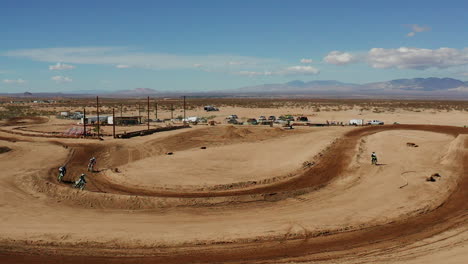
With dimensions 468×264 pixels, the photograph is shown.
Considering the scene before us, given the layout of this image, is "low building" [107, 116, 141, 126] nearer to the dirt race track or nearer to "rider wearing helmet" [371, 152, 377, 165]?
the dirt race track

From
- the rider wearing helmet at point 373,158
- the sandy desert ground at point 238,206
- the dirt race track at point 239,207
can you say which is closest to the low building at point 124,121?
the sandy desert ground at point 238,206

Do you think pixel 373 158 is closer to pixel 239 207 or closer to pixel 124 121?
pixel 239 207

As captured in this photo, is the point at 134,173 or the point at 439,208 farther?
the point at 134,173

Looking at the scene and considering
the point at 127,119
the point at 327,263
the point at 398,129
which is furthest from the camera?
the point at 127,119

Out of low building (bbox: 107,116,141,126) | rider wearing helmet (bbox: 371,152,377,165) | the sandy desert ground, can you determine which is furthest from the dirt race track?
low building (bbox: 107,116,141,126)

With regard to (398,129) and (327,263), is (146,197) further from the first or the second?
(398,129)

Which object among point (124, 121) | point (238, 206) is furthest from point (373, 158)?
point (124, 121)

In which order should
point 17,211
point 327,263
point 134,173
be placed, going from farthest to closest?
1. point 134,173
2. point 17,211
3. point 327,263

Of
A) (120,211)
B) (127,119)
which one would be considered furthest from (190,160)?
(127,119)
